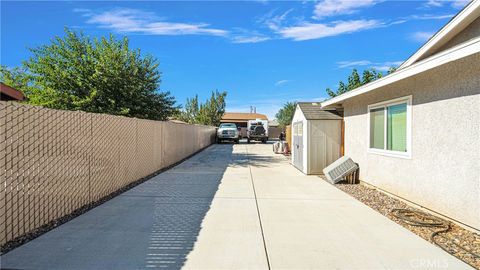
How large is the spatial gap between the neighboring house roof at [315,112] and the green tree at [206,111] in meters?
33.3

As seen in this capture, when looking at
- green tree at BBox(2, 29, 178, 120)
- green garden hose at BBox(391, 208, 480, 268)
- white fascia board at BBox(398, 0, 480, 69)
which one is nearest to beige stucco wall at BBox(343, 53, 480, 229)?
green garden hose at BBox(391, 208, 480, 268)

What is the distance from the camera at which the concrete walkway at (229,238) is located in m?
3.49

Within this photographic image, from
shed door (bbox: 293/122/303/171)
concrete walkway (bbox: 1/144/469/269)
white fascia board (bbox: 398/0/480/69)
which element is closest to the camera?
concrete walkway (bbox: 1/144/469/269)

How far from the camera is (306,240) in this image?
13.9ft

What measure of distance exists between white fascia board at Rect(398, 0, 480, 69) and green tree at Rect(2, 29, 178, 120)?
12.2 m

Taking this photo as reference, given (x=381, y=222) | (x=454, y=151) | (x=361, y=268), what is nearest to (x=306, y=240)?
(x=361, y=268)

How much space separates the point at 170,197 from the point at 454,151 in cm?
560

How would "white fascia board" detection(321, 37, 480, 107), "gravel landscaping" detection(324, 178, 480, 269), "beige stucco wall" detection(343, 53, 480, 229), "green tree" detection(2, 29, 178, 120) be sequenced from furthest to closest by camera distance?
"green tree" detection(2, 29, 178, 120), "beige stucco wall" detection(343, 53, 480, 229), "white fascia board" detection(321, 37, 480, 107), "gravel landscaping" detection(324, 178, 480, 269)

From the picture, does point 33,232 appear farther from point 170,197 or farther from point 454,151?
point 454,151

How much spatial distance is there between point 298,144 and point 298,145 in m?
0.04

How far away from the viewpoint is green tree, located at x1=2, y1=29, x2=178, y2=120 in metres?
14.0

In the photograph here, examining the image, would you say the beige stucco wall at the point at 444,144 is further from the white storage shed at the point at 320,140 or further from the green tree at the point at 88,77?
the green tree at the point at 88,77

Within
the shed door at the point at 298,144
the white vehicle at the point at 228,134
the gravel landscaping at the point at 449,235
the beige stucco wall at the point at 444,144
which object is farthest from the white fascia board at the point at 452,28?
the white vehicle at the point at 228,134

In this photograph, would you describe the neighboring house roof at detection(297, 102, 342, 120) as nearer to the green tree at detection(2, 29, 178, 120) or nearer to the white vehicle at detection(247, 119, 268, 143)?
the green tree at detection(2, 29, 178, 120)
